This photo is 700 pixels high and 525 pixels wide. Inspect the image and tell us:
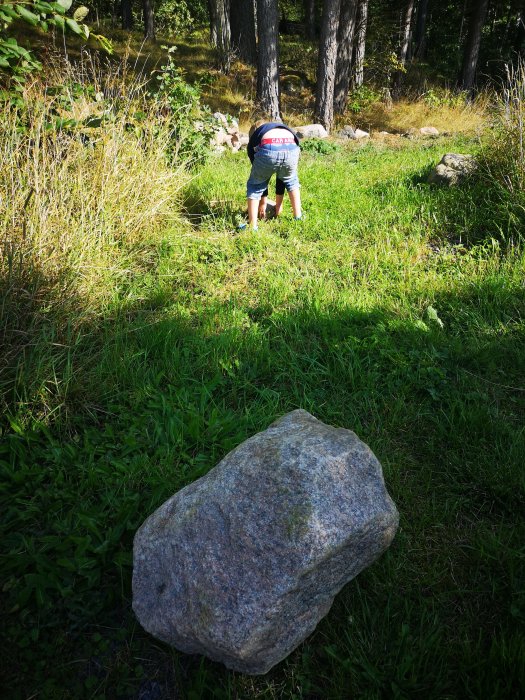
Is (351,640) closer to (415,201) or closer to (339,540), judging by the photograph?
(339,540)

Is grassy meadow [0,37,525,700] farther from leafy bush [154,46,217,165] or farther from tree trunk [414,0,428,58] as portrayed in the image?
tree trunk [414,0,428,58]

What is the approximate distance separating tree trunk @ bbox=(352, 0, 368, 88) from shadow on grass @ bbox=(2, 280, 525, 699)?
1177cm

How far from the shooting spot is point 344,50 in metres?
12.0

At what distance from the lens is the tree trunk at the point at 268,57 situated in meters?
10.1

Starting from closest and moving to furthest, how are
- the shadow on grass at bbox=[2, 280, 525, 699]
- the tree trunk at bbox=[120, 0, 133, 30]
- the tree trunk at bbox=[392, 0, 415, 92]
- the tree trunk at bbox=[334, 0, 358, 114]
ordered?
the shadow on grass at bbox=[2, 280, 525, 699]
the tree trunk at bbox=[334, 0, 358, 114]
the tree trunk at bbox=[392, 0, 415, 92]
the tree trunk at bbox=[120, 0, 133, 30]

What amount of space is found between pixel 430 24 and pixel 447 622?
28.5 m

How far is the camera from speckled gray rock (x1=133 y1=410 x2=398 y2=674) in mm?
1511

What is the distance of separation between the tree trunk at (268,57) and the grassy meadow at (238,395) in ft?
22.0

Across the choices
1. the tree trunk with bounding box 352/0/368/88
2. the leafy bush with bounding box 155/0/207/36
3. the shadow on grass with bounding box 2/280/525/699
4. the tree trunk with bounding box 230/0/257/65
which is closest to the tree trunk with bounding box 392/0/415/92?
the tree trunk with bounding box 352/0/368/88

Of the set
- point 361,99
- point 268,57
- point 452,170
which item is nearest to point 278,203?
point 452,170

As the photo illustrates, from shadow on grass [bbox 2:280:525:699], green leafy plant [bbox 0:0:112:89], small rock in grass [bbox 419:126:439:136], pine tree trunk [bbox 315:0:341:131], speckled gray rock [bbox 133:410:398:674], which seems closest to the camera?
speckled gray rock [bbox 133:410:398:674]

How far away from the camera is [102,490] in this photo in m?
2.32

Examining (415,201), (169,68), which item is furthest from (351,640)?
(169,68)

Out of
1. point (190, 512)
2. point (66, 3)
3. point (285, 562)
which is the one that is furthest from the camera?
point (66, 3)
